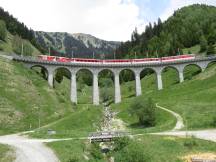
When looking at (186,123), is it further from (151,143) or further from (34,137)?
(34,137)

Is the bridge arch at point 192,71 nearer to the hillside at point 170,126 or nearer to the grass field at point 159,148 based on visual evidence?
the hillside at point 170,126

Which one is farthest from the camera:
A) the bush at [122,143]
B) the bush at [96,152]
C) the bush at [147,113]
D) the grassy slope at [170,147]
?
the bush at [147,113]

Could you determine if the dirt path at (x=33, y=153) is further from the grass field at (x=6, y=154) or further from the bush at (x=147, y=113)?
the bush at (x=147, y=113)

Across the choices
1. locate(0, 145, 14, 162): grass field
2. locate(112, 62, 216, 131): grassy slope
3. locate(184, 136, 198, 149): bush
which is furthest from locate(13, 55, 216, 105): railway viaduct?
locate(184, 136, 198, 149): bush

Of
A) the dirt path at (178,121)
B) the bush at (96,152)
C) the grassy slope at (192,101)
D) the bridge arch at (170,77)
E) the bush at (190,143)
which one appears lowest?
the bush at (96,152)

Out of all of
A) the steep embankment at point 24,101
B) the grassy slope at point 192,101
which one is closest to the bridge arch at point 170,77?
the grassy slope at point 192,101

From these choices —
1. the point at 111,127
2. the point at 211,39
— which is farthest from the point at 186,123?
the point at 211,39

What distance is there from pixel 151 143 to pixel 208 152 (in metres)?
8.65

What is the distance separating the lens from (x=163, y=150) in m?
46.4

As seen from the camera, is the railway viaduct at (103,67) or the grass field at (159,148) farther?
the railway viaduct at (103,67)

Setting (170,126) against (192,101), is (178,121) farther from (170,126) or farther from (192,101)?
(192,101)

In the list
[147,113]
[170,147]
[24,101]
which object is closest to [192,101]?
[147,113]

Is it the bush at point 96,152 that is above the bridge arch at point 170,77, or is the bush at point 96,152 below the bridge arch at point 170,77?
below

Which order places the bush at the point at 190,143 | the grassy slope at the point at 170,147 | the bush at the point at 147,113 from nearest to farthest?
1. the grassy slope at the point at 170,147
2. the bush at the point at 190,143
3. the bush at the point at 147,113
